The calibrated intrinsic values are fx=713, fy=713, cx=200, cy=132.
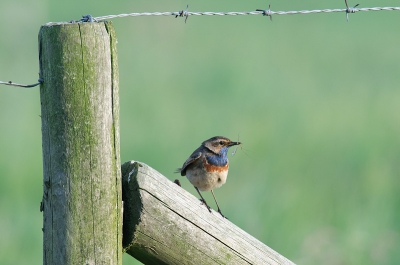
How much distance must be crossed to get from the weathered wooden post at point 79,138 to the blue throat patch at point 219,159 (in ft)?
8.78

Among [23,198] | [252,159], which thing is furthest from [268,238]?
[23,198]

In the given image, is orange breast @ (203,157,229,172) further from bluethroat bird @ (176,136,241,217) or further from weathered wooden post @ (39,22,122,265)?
weathered wooden post @ (39,22,122,265)

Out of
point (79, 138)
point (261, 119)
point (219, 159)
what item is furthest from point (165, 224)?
point (261, 119)

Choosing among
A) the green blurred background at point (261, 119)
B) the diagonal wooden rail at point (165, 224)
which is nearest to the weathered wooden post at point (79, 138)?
the diagonal wooden rail at point (165, 224)

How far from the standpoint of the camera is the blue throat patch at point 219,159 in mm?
5465

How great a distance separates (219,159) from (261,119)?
15.6ft

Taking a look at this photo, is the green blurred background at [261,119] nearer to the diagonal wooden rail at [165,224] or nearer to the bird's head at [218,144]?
the bird's head at [218,144]

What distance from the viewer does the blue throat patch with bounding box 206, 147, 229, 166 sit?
546cm

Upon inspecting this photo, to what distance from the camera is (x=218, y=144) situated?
18.3 feet

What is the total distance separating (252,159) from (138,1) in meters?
9.62

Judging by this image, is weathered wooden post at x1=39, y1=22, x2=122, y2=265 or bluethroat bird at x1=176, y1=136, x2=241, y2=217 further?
bluethroat bird at x1=176, y1=136, x2=241, y2=217

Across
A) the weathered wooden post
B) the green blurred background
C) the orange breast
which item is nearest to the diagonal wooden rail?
the weathered wooden post

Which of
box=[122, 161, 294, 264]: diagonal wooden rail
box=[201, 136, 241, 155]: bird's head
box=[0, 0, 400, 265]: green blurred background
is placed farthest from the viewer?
box=[0, 0, 400, 265]: green blurred background

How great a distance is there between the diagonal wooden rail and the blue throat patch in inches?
91.6
